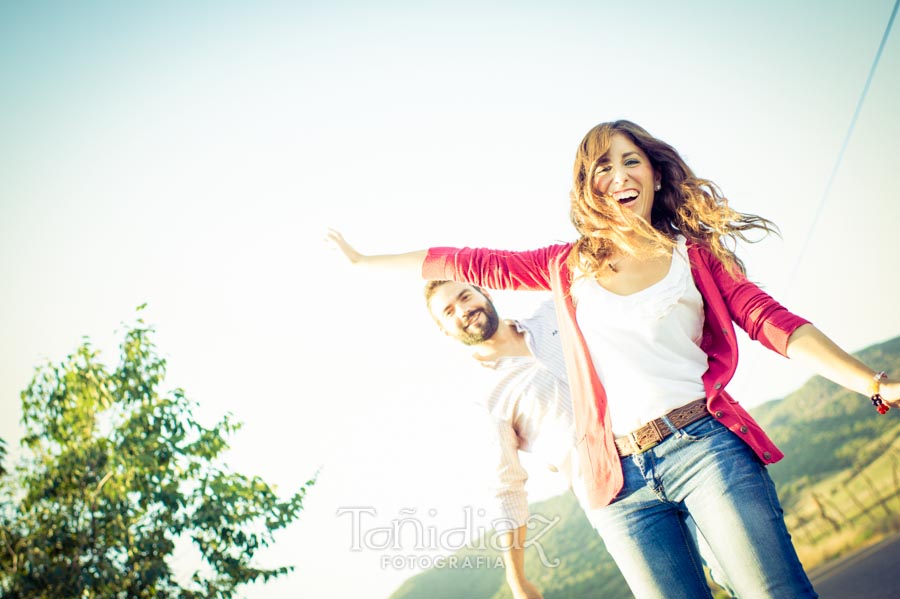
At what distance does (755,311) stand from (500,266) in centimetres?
72

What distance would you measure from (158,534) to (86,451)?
1012mm

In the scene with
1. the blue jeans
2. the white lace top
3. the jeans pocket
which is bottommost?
the blue jeans

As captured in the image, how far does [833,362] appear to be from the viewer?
1.31 m

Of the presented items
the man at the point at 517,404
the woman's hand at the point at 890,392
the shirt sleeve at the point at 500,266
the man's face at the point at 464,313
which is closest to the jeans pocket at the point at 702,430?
the woman's hand at the point at 890,392

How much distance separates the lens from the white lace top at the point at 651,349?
148cm

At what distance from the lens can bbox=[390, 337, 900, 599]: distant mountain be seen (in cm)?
569

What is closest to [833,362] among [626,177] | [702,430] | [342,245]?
[702,430]

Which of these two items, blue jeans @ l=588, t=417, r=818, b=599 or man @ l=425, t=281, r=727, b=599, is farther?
man @ l=425, t=281, r=727, b=599

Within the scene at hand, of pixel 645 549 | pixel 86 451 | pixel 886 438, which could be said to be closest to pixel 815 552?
pixel 886 438

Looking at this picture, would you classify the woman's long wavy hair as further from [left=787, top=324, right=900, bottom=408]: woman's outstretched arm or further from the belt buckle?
the belt buckle

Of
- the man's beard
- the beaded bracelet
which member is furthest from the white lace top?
the man's beard

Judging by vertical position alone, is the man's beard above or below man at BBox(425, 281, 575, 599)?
above

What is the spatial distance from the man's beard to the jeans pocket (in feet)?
4.26

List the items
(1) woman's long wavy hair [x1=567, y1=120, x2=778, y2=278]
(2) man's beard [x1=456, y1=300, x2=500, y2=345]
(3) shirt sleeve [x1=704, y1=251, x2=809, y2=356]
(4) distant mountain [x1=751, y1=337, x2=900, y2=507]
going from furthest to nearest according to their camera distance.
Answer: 1. (4) distant mountain [x1=751, y1=337, x2=900, y2=507]
2. (2) man's beard [x1=456, y1=300, x2=500, y2=345]
3. (1) woman's long wavy hair [x1=567, y1=120, x2=778, y2=278]
4. (3) shirt sleeve [x1=704, y1=251, x2=809, y2=356]
